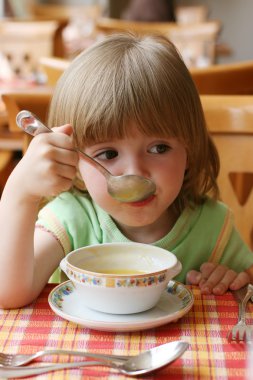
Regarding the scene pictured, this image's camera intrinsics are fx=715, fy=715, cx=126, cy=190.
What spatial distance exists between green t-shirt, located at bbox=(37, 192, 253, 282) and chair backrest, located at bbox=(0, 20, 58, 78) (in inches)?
110

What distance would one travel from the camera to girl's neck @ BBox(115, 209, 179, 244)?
128 centimetres

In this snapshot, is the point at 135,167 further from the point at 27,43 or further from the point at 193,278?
the point at 27,43

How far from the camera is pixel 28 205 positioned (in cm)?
101

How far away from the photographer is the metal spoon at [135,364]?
0.78 m

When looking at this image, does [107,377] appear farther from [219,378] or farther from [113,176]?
[113,176]

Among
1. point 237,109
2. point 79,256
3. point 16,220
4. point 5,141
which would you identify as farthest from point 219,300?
point 5,141

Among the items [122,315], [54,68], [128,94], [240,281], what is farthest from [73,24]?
[122,315]

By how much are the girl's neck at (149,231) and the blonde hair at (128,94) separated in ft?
0.45

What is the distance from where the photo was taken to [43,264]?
3.68 feet

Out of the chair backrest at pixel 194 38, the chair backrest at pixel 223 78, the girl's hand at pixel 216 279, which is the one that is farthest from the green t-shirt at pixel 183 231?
the chair backrest at pixel 194 38

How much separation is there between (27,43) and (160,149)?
9.97ft

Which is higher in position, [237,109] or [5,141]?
[237,109]

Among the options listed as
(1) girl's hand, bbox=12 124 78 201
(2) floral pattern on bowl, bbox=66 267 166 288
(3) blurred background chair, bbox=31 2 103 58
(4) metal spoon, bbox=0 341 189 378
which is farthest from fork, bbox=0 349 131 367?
(3) blurred background chair, bbox=31 2 103 58

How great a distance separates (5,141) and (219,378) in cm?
166
